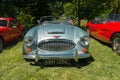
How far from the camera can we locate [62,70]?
645cm

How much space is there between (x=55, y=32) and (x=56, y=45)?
0.52 meters

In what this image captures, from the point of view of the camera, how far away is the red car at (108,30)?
8.36 m

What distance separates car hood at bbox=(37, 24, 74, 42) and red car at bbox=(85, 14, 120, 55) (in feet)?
6.04

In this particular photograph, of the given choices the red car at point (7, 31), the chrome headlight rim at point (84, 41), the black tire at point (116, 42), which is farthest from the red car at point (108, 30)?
the red car at point (7, 31)

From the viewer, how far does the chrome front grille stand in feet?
21.4

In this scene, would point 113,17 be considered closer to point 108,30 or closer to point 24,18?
point 108,30

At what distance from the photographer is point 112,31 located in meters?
8.52

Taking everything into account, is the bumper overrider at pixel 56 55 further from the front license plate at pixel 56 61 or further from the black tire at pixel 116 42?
the black tire at pixel 116 42

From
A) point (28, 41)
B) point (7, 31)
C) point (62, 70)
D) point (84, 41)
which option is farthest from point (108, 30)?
point (7, 31)

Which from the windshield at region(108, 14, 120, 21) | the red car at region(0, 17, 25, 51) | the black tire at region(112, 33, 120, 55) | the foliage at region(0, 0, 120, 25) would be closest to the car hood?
the black tire at region(112, 33, 120, 55)

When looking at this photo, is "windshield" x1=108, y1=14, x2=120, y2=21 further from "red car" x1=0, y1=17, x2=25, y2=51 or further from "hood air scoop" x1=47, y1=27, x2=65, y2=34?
"red car" x1=0, y1=17, x2=25, y2=51

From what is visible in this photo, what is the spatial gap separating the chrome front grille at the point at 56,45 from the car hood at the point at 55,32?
0.45ft

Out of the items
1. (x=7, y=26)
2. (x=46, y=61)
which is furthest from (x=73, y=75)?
(x=7, y=26)

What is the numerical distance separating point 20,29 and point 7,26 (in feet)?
6.37
